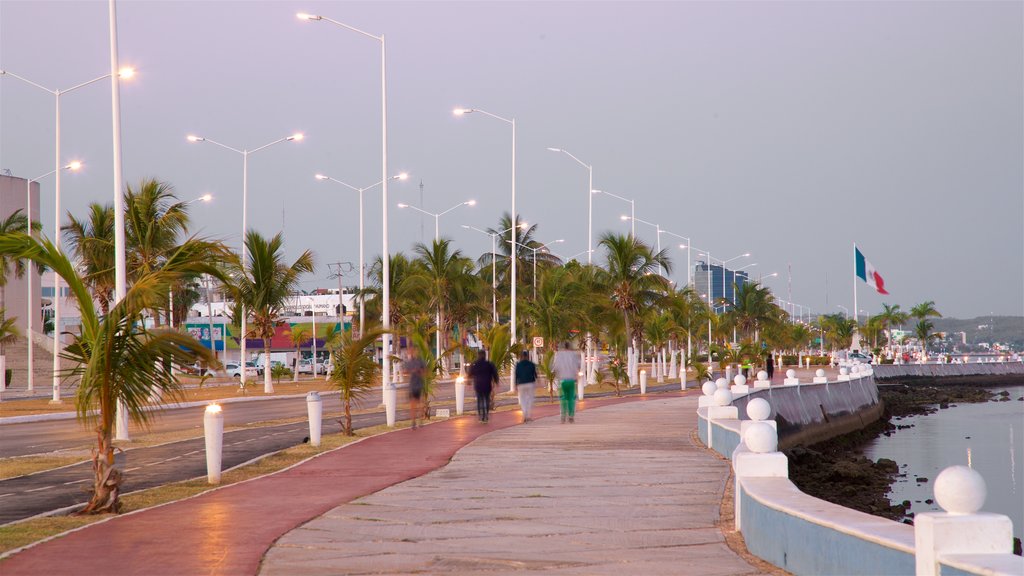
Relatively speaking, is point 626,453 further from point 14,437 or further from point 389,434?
point 14,437

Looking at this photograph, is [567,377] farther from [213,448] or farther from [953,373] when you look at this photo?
[953,373]

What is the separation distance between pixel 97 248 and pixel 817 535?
38581 mm

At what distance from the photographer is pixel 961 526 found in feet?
18.3

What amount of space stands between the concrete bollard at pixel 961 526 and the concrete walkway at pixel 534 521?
2969mm

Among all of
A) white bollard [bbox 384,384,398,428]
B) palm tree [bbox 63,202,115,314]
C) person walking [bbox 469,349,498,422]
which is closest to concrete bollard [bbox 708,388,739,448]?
person walking [bbox 469,349,498,422]

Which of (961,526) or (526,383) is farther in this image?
(526,383)

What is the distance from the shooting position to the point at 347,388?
22.3 metres

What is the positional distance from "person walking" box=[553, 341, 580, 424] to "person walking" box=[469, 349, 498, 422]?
1.60 m

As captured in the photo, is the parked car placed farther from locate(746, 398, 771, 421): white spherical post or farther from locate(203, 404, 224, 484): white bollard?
locate(746, 398, 771, 421): white spherical post

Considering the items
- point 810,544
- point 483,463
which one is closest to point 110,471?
point 483,463

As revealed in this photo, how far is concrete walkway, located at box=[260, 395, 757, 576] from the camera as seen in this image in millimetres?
8992

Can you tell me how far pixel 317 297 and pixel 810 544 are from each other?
464ft

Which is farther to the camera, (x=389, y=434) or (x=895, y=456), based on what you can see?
(x=895, y=456)

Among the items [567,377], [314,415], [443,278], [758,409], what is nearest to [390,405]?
[567,377]
